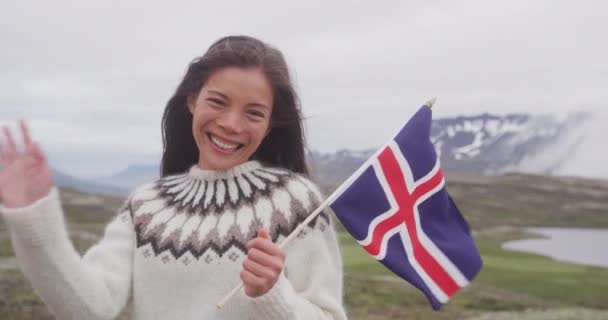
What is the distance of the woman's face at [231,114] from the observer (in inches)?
149

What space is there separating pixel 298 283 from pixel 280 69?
1.40 metres

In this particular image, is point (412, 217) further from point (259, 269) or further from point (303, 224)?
point (259, 269)

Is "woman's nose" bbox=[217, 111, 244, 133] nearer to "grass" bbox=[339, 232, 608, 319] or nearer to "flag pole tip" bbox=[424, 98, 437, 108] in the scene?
"flag pole tip" bbox=[424, 98, 437, 108]

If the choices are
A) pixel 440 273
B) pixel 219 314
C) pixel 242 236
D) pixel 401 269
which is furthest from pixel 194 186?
pixel 440 273

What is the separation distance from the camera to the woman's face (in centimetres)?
379

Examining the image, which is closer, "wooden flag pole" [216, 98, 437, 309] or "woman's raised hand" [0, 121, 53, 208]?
"woman's raised hand" [0, 121, 53, 208]

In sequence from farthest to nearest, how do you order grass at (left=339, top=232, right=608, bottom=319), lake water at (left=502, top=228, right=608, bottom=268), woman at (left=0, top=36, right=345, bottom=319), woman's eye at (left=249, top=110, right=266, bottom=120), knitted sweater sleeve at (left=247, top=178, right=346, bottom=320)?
lake water at (left=502, top=228, right=608, bottom=268)
grass at (left=339, top=232, right=608, bottom=319)
woman's eye at (left=249, top=110, right=266, bottom=120)
knitted sweater sleeve at (left=247, top=178, right=346, bottom=320)
woman at (left=0, top=36, right=345, bottom=319)

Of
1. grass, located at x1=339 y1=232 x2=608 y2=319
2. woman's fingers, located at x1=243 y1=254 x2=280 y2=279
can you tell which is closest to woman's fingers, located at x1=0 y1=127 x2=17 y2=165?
woman's fingers, located at x1=243 y1=254 x2=280 y2=279

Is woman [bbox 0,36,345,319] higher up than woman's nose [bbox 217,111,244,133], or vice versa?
woman's nose [bbox 217,111,244,133]

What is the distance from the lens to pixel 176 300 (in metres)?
3.73

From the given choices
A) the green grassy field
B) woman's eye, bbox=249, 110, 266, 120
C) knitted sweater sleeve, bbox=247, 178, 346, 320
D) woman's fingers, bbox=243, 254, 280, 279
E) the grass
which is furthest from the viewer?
the grass

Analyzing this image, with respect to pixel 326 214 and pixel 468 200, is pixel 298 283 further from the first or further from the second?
pixel 468 200

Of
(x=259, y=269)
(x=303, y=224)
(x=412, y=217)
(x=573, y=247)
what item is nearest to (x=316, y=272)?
(x=303, y=224)

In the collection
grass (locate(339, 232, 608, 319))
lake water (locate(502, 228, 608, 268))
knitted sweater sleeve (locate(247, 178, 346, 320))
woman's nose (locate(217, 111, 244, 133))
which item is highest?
woman's nose (locate(217, 111, 244, 133))
